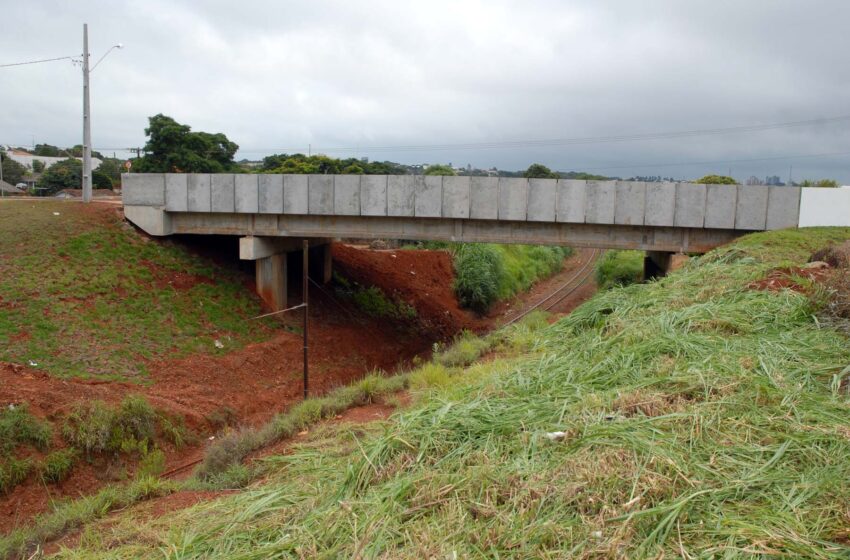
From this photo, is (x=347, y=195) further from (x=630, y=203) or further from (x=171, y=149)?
(x=171, y=149)

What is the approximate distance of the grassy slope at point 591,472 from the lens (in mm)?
4035

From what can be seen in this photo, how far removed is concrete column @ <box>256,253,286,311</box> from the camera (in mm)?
21312

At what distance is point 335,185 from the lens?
63.1 ft

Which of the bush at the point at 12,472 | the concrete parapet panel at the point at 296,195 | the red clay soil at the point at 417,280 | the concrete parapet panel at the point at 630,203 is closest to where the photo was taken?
the bush at the point at 12,472

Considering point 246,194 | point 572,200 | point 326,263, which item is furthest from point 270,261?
point 572,200

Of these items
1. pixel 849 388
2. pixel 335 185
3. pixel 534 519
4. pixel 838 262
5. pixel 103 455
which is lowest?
pixel 103 455

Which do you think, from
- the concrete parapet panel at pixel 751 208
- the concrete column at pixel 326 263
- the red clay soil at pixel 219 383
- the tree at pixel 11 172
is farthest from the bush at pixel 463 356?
the tree at pixel 11 172

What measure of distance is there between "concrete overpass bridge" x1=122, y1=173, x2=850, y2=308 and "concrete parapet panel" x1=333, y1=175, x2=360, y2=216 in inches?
1.2

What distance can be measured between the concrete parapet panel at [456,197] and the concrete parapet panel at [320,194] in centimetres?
353

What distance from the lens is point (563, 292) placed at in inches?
1299

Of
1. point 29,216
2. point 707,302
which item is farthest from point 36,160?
point 707,302

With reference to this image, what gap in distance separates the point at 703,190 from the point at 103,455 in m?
16.2

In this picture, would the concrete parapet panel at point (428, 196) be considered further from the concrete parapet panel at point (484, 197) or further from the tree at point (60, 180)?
the tree at point (60, 180)

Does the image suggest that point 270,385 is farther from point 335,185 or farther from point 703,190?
point 703,190
